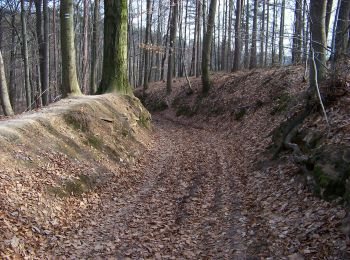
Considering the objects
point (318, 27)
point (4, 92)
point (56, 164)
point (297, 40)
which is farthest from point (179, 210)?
point (297, 40)

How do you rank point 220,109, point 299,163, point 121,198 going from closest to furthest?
point 299,163, point 121,198, point 220,109

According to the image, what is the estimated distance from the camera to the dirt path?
5527 millimetres

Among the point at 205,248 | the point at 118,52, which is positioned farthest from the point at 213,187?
the point at 118,52

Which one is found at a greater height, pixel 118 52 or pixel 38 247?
pixel 118 52

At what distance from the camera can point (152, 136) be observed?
1500 centimetres

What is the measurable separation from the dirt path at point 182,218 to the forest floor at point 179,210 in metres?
0.02

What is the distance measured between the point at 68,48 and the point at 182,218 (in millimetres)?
8302

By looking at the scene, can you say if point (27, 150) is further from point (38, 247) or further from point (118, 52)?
point (118, 52)

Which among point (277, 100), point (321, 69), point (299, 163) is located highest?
point (321, 69)

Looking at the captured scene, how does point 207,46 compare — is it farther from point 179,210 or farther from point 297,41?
point 179,210

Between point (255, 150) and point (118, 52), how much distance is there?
7.27 metres

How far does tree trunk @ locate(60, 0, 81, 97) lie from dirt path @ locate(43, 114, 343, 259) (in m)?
4.36

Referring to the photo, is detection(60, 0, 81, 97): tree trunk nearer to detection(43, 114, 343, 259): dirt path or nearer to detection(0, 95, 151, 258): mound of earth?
detection(0, 95, 151, 258): mound of earth

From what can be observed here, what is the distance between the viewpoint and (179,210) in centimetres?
725
